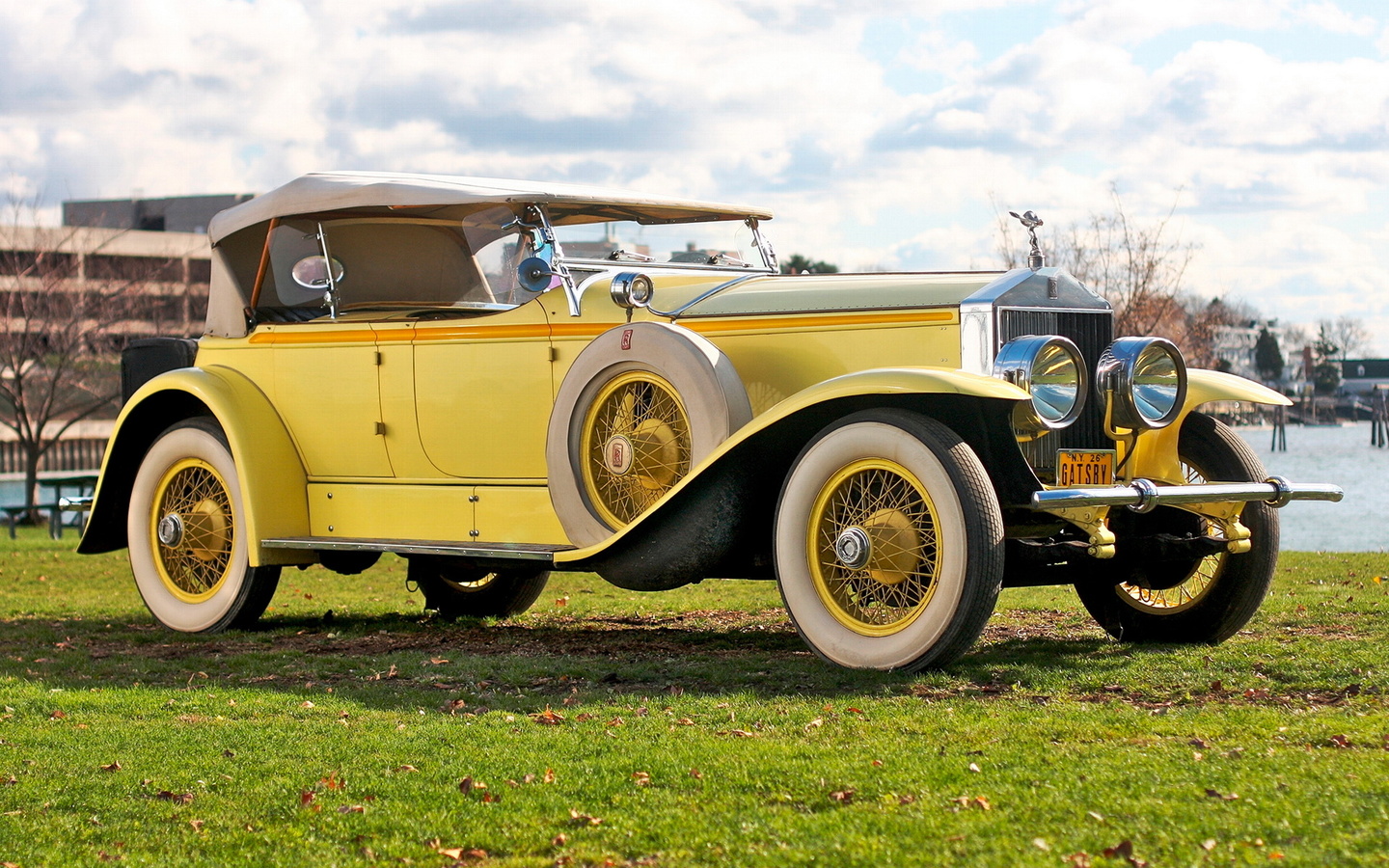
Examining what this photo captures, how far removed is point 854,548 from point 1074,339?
70.1 inches

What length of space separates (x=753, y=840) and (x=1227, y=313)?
34.2 meters

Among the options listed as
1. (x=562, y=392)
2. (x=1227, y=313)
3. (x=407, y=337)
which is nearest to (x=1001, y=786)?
(x=562, y=392)

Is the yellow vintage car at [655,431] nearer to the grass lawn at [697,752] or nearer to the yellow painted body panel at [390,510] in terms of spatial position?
the yellow painted body panel at [390,510]

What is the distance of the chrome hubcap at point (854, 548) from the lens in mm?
6570

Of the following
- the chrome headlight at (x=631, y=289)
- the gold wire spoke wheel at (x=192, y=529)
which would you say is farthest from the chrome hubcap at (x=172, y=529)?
the chrome headlight at (x=631, y=289)

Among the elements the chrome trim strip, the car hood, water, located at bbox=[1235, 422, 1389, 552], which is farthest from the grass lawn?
water, located at bbox=[1235, 422, 1389, 552]

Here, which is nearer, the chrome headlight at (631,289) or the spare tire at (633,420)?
the spare tire at (633,420)

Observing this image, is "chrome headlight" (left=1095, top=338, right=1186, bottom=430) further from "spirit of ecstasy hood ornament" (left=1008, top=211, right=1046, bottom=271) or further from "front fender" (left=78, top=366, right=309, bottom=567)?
"front fender" (left=78, top=366, right=309, bottom=567)

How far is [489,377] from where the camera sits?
831cm

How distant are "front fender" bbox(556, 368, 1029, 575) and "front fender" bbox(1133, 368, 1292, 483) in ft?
3.85

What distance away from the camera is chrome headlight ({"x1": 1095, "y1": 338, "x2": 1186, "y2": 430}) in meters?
7.09

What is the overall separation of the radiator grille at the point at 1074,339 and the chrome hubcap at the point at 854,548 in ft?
3.54

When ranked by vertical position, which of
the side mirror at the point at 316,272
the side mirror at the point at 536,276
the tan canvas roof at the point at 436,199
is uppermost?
the tan canvas roof at the point at 436,199

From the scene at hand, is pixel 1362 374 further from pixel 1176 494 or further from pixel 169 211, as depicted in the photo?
pixel 1176 494
